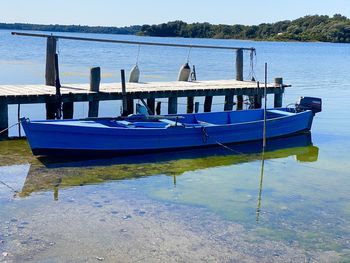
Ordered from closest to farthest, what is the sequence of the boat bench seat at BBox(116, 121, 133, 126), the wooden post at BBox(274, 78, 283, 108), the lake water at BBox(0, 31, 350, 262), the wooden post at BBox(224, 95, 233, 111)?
the lake water at BBox(0, 31, 350, 262) → the boat bench seat at BBox(116, 121, 133, 126) → the wooden post at BBox(224, 95, 233, 111) → the wooden post at BBox(274, 78, 283, 108)

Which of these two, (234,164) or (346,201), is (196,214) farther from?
(234,164)

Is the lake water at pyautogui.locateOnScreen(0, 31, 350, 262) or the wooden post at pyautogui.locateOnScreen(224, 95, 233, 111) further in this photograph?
the wooden post at pyautogui.locateOnScreen(224, 95, 233, 111)

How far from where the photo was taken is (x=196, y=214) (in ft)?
34.8

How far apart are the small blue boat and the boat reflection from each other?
0.90 ft

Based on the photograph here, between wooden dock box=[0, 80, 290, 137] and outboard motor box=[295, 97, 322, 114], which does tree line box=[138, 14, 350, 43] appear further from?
outboard motor box=[295, 97, 322, 114]

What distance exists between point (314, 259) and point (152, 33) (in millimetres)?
161179

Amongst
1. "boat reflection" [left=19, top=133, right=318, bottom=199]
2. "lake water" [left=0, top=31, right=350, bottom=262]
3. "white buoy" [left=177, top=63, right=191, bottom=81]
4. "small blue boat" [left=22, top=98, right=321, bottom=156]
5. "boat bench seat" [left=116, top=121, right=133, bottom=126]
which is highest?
"white buoy" [left=177, top=63, right=191, bottom=81]

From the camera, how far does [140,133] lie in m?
14.9

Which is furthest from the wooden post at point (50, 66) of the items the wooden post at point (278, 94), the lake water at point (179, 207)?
the wooden post at point (278, 94)

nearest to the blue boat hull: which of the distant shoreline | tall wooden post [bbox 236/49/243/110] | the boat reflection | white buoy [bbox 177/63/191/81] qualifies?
the boat reflection

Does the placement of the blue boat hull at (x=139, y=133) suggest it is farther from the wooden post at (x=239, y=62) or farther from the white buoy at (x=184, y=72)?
the wooden post at (x=239, y=62)

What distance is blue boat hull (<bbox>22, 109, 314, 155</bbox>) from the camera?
1398 cm

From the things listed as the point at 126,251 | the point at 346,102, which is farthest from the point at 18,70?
the point at 126,251

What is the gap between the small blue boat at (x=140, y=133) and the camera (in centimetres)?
1400
